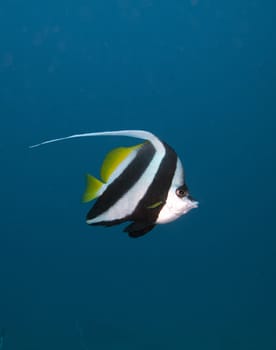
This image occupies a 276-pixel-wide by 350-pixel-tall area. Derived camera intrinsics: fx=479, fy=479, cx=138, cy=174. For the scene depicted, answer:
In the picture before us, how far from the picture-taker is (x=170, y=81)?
19.8 meters

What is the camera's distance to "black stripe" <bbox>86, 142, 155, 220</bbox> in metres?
1.23

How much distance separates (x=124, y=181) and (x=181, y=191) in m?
0.16

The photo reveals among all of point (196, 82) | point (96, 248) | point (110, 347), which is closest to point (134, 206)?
point (110, 347)

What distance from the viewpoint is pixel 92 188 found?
4.18 ft

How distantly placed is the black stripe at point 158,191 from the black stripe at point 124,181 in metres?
0.04

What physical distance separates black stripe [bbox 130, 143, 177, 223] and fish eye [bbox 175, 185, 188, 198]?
3 cm

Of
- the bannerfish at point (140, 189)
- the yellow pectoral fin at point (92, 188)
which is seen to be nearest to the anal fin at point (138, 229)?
the bannerfish at point (140, 189)

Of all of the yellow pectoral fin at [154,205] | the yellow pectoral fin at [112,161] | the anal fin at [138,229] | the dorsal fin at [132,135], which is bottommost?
the anal fin at [138,229]

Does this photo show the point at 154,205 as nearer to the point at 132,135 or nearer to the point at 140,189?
the point at 140,189

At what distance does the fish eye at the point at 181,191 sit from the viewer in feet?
4.28

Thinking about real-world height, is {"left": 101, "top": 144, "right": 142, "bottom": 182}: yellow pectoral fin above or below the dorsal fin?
below

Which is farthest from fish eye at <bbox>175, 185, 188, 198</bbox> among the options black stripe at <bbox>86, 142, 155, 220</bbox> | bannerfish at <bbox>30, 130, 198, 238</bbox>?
black stripe at <bbox>86, 142, 155, 220</bbox>

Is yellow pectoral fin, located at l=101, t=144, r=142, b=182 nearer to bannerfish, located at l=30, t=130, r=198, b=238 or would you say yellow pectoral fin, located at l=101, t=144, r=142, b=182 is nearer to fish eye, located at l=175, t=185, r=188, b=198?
bannerfish, located at l=30, t=130, r=198, b=238

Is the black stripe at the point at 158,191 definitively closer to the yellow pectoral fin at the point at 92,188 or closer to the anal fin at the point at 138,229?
the anal fin at the point at 138,229
